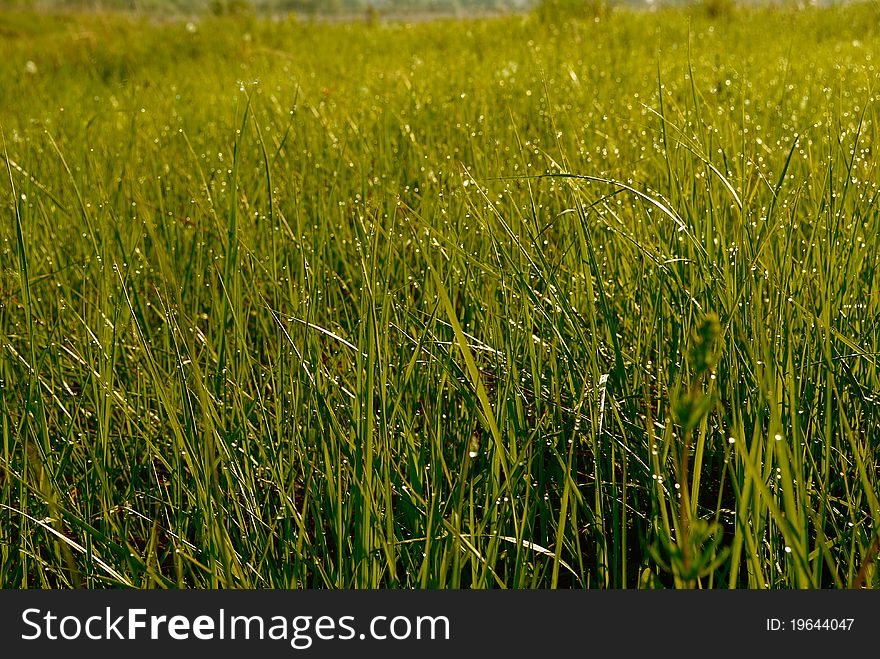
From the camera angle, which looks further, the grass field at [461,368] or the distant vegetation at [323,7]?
the distant vegetation at [323,7]

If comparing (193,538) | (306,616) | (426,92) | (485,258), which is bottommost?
(193,538)

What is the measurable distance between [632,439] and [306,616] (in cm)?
62

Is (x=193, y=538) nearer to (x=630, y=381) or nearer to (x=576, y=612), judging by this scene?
(x=576, y=612)

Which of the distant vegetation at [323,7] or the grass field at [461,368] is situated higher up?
the distant vegetation at [323,7]

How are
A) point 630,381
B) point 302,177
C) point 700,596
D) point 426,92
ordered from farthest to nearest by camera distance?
point 426,92, point 302,177, point 630,381, point 700,596

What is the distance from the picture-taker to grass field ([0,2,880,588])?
1059 millimetres

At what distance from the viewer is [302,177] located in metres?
2.21

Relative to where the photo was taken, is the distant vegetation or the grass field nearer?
the grass field

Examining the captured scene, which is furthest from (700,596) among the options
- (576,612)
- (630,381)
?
(630,381)

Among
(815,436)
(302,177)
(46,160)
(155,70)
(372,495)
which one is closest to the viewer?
(372,495)

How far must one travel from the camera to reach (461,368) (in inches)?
55.0

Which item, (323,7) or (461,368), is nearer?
(461,368)

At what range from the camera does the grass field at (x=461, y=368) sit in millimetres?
1059

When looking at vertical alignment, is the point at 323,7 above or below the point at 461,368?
above
